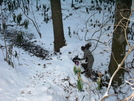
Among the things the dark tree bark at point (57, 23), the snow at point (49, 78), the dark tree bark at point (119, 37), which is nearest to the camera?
the snow at point (49, 78)

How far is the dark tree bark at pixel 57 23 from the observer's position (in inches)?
213

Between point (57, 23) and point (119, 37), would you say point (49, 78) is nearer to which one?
point (119, 37)

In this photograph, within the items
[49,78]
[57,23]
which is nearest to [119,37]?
[49,78]

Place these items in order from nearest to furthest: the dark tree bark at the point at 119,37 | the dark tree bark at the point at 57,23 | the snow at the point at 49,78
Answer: the snow at the point at 49,78 → the dark tree bark at the point at 119,37 → the dark tree bark at the point at 57,23

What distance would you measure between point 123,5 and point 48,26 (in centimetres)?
570

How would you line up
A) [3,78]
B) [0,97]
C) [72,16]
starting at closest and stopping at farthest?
[0,97]
[3,78]
[72,16]

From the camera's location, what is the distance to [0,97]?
2592 mm

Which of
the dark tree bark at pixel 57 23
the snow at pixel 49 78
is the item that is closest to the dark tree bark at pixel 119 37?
the snow at pixel 49 78

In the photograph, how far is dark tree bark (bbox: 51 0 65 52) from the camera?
5.41 m

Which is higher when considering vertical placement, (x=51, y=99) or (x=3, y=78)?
(x=3, y=78)

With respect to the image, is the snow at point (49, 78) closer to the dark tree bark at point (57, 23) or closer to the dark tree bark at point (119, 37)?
the dark tree bark at point (57, 23)

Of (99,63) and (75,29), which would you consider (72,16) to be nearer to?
(75,29)

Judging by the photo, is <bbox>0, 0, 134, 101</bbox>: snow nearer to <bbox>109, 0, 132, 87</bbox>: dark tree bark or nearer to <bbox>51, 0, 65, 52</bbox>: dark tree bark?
<bbox>51, 0, 65, 52</bbox>: dark tree bark

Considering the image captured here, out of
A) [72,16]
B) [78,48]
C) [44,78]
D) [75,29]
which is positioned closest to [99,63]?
[78,48]
